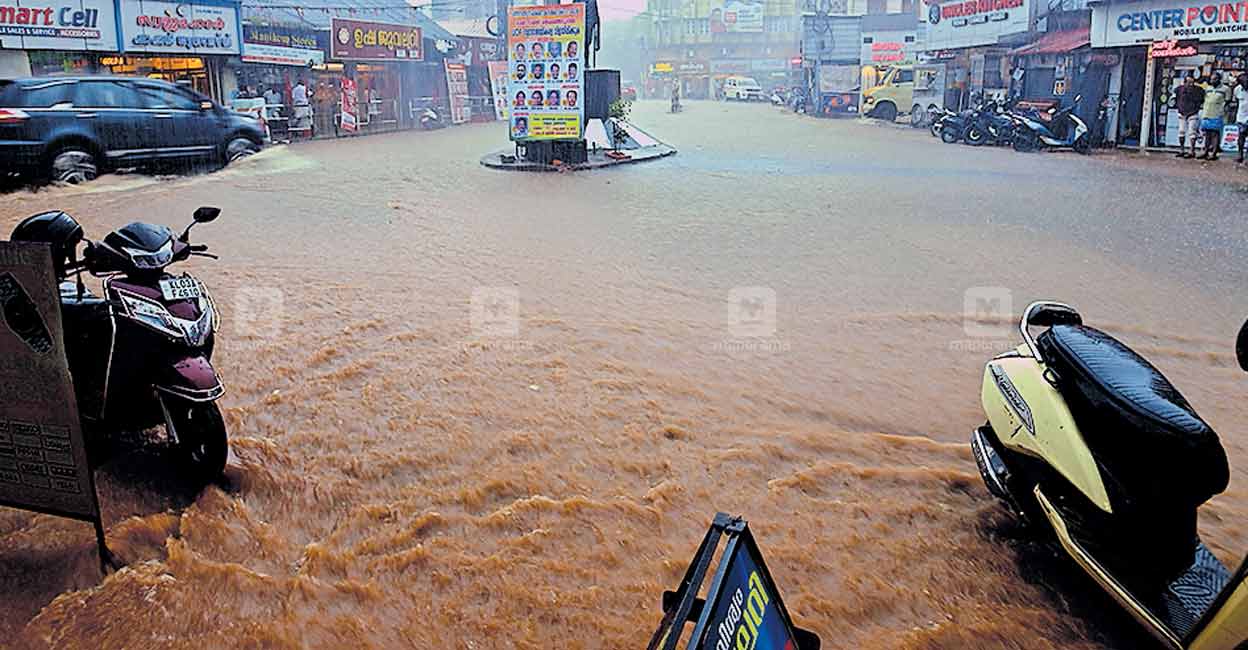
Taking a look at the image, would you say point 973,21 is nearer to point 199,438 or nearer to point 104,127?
point 104,127

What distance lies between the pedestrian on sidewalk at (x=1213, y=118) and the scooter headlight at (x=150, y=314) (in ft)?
58.5

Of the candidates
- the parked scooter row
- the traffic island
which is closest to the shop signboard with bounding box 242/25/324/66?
the traffic island

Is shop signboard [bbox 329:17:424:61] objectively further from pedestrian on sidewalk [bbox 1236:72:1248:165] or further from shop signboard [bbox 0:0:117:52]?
pedestrian on sidewalk [bbox 1236:72:1248:165]

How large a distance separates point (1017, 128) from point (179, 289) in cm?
1960

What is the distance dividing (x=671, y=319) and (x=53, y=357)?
Result: 13.2ft

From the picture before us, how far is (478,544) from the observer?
132 inches

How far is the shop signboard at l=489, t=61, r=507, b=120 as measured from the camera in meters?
32.5

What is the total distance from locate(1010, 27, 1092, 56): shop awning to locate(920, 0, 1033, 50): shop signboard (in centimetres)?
89

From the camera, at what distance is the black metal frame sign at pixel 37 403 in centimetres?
266

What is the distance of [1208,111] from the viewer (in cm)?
1644

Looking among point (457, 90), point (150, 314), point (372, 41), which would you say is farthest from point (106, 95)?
point (457, 90)

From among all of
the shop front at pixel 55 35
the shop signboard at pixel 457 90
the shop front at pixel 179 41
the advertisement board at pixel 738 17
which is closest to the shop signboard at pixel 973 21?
the shop signboard at pixel 457 90

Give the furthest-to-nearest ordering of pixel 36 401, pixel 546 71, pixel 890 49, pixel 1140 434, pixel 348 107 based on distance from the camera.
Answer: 1. pixel 890 49
2. pixel 348 107
3. pixel 546 71
4. pixel 36 401
5. pixel 1140 434

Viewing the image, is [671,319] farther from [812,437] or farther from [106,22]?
[106,22]
